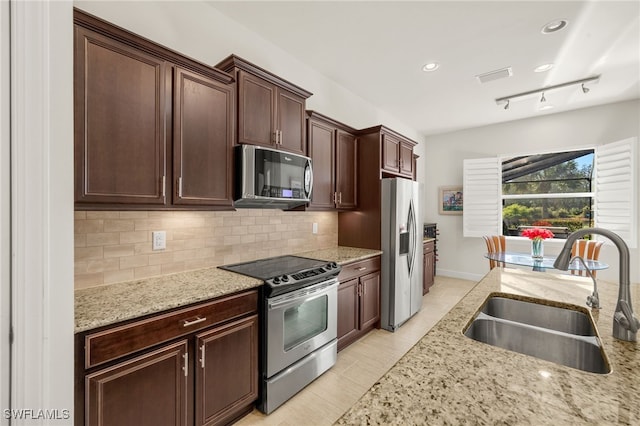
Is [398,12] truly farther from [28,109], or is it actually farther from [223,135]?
[28,109]

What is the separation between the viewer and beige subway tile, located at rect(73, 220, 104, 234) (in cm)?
157

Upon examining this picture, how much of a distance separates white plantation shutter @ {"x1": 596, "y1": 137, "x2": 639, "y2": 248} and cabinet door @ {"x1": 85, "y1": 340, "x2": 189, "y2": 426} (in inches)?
215

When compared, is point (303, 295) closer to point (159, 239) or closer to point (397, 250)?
point (159, 239)

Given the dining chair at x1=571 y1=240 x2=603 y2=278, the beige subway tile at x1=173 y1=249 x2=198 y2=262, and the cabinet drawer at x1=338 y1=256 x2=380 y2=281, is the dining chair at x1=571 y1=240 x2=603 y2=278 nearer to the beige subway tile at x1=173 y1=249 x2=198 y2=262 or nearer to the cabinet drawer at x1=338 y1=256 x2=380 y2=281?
the cabinet drawer at x1=338 y1=256 x2=380 y2=281

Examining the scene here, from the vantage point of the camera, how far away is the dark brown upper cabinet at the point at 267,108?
2.06 m

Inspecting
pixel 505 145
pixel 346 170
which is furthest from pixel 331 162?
pixel 505 145

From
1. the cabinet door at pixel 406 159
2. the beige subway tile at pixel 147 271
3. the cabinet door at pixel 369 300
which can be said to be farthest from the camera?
the cabinet door at pixel 406 159

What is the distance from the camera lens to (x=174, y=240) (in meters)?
2.01

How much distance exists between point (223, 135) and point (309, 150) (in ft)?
3.15

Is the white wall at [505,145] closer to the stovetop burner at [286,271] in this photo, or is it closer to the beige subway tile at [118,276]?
the stovetop burner at [286,271]

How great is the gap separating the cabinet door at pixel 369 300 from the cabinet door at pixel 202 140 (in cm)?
174

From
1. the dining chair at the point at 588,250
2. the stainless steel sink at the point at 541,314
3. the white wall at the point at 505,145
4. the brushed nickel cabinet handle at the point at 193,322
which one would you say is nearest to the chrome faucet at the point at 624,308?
the stainless steel sink at the point at 541,314

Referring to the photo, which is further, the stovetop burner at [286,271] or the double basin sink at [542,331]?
the stovetop burner at [286,271]

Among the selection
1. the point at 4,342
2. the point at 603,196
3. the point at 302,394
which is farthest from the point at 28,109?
the point at 603,196
